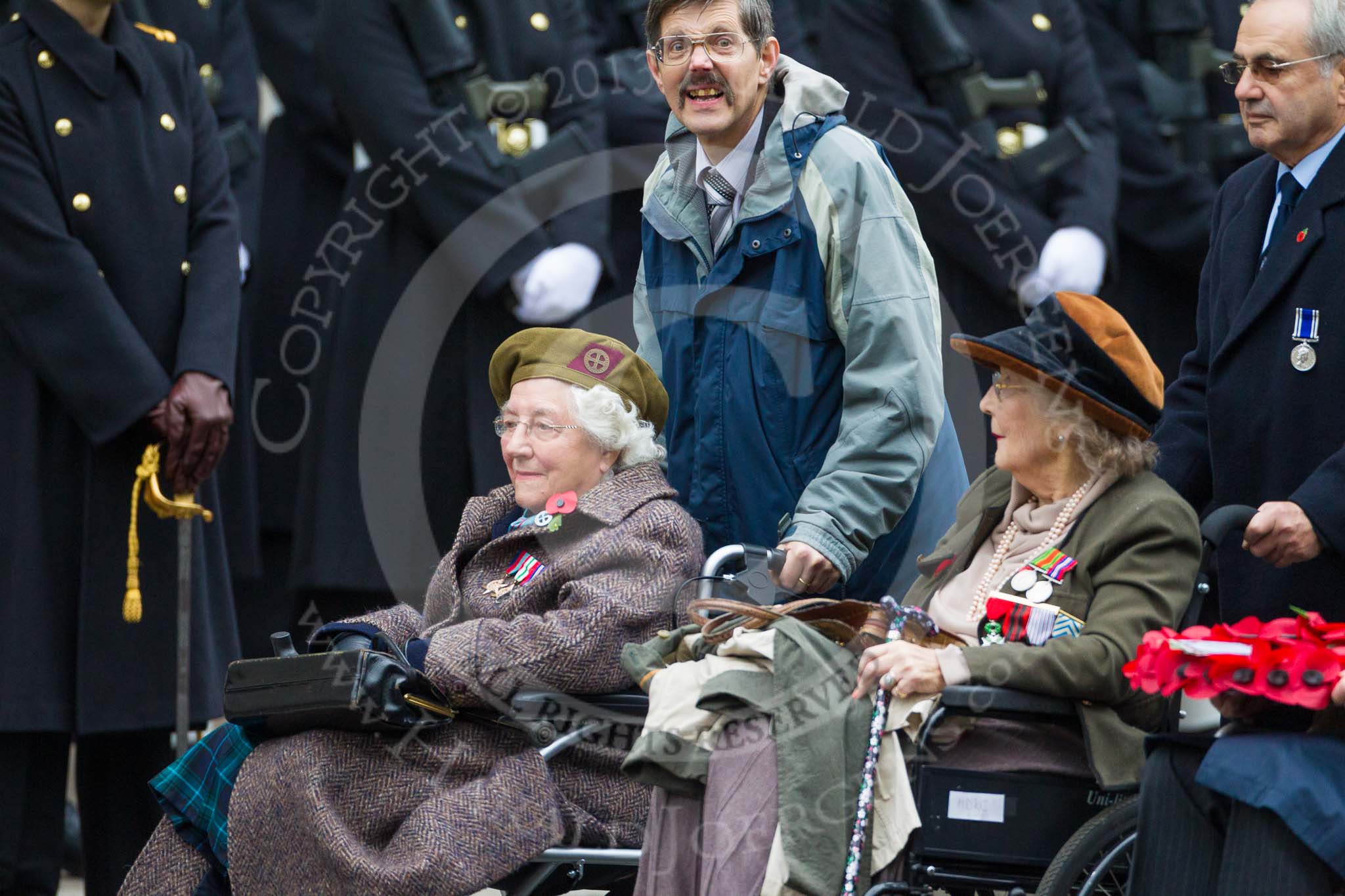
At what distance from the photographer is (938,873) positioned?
3072mm

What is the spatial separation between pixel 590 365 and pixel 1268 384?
1215 millimetres

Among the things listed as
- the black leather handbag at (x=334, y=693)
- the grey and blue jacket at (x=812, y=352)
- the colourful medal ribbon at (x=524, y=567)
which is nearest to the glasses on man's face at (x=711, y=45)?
the grey and blue jacket at (x=812, y=352)

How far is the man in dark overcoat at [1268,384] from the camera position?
2928mm

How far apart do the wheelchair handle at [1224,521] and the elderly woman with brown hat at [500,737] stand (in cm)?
92

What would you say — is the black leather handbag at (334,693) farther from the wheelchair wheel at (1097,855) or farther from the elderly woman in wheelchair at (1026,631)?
the wheelchair wheel at (1097,855)

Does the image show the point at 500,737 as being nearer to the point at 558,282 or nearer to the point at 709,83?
the point at 709,83

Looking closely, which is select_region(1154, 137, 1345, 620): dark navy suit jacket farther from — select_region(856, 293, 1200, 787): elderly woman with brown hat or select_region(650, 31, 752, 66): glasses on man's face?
select_region(650, 31, 752, 66): glasses on man's face

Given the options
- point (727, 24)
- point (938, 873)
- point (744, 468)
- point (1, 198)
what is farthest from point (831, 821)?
point (1, 198)

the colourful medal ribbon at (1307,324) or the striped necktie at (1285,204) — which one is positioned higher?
the striped necktie at (1285,204)

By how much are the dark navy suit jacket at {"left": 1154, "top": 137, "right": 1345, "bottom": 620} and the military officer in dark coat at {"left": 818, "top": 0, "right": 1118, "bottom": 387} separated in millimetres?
2119

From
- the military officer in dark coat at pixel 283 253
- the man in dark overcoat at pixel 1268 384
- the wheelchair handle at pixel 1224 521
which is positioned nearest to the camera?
the man in dark overcoat at pixel 1268 384

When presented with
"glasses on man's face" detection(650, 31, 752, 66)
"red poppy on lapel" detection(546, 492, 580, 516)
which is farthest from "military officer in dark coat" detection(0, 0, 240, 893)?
"glasses on man's face" detection(650, 31, 752, 66)

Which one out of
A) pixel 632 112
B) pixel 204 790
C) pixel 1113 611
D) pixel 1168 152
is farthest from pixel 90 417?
pixel 1168 152

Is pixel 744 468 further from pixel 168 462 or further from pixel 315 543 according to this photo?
pixel 315 543
